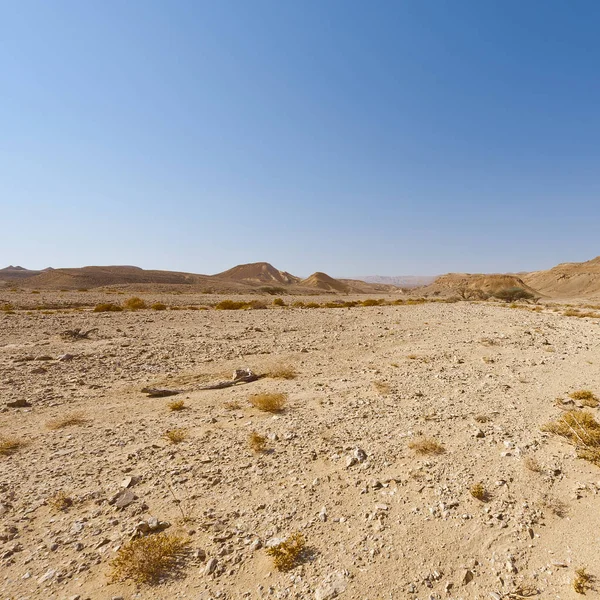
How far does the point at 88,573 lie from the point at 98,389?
17.8 feet

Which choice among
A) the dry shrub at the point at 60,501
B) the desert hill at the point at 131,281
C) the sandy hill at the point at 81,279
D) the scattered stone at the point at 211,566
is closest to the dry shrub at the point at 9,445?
the dry shrub at the point at 60,501

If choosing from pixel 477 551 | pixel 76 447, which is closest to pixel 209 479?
pixel 76 447

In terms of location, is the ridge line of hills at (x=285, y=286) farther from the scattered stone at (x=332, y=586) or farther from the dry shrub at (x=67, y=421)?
the scattered stone at (x=332, y=586)

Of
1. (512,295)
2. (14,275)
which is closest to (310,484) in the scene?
(512,295)

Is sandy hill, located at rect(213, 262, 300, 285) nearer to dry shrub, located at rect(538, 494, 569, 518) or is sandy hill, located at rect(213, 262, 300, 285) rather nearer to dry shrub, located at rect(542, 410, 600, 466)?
dry shrub, located at rect(542, 410, 600, 466)

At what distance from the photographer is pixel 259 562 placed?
10.2 feet

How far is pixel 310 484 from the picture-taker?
4211mm

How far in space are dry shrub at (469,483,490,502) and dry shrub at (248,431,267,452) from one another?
2.78m

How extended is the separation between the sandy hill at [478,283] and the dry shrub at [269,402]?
7312 centimetres

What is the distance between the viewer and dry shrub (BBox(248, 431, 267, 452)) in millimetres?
5018

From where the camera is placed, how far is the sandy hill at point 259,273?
10806 cm

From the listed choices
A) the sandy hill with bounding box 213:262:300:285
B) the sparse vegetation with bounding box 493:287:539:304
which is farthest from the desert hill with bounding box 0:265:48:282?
the sparse vegetation with bounding box 493:287:539:304

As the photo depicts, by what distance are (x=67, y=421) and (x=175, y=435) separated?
7.20 feet

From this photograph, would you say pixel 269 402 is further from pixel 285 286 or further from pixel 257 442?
pixel 285 286
